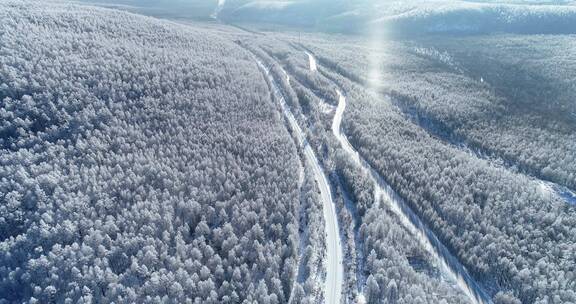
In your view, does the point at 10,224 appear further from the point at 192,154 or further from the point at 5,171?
the point at 192,154

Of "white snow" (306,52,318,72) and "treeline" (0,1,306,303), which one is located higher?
"white snow" (306,52,318,72)

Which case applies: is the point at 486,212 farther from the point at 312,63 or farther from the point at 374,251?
the point at 312,63

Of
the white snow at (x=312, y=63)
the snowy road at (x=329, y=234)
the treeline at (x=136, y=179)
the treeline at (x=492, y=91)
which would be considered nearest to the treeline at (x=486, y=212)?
the treeline at (x=492, y=91)

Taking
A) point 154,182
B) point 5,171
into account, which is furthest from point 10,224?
point 154,182

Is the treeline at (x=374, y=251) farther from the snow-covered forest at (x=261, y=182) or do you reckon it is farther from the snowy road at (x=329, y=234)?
the snowy road at (x=329, y=234)

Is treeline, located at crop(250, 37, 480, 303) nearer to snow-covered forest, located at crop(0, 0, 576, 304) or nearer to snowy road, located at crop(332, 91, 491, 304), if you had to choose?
snow-covered forest, located at crop(0, 0, 576, 304)

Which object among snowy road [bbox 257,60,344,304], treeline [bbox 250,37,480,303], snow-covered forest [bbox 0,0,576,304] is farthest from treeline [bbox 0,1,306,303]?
treeline [bbox 250,37,480,303]
